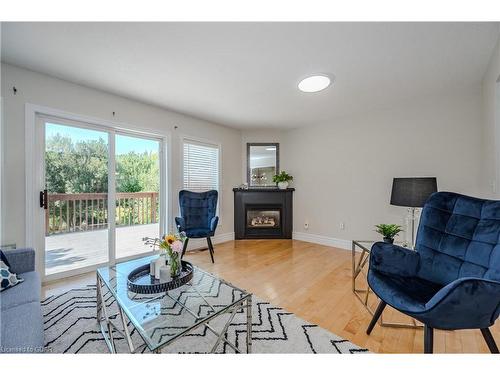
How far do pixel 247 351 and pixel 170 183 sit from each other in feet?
8.29

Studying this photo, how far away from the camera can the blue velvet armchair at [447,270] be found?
3.35 feet

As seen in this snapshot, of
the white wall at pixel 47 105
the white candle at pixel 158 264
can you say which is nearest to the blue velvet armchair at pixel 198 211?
the white wall at pixel 47 105

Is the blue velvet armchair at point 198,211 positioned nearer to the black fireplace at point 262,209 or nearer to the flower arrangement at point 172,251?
the black fireplace at point 262,209

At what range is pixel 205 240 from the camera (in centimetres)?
372

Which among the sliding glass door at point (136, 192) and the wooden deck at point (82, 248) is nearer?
the wooden deck at point (82, 248)

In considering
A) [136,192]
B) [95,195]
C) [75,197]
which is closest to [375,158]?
[136,192]

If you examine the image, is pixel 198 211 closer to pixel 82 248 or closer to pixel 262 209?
pixel 262 209

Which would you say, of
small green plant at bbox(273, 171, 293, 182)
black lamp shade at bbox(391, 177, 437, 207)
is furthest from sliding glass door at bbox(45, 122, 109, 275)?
black lamp shade at bbox(391, 177, 437, 207)

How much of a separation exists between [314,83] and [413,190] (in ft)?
4.96

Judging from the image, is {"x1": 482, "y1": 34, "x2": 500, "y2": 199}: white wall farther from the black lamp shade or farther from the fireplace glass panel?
the fireplace glass panel

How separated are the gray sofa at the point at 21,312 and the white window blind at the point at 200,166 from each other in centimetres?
211
